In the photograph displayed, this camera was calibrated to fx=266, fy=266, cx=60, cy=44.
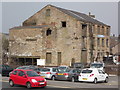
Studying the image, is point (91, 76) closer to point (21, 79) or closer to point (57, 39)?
point (21, 79)

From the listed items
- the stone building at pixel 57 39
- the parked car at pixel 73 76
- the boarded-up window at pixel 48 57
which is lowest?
the parked car at pixel 73 76

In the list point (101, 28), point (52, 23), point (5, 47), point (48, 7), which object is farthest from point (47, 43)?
point (5, 47)

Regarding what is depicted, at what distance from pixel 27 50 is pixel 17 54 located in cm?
327

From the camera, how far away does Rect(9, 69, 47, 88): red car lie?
21469 millimetres

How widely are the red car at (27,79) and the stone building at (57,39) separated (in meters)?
33.9

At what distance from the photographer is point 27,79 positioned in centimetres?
2166

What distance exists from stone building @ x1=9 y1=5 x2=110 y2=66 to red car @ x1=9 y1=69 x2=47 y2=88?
111 feet

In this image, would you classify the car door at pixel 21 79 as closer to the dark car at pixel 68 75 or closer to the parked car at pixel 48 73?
the dark car at pixel 68 75

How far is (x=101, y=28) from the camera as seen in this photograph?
64.1 meters

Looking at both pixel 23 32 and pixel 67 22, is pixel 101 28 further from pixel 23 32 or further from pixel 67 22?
pixel 23 32

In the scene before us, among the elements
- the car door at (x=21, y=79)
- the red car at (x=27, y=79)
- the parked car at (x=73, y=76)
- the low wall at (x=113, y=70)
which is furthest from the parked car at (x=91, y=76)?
the low wall at (x=113, y=70)

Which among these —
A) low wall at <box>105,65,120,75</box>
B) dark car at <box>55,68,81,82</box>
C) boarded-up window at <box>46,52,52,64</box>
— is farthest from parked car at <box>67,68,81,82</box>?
boarded-up window at <box>46,52,52,64</box>

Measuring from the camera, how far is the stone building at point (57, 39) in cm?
5675

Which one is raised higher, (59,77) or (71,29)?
(71,29)
